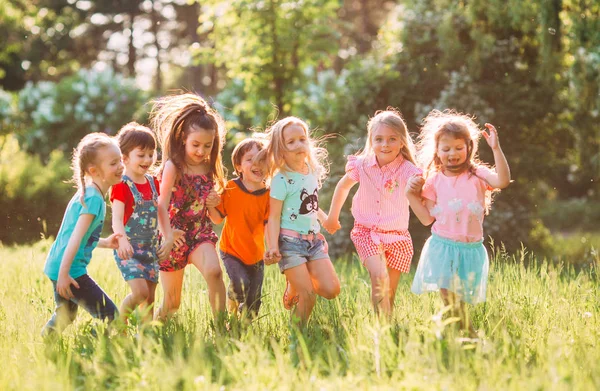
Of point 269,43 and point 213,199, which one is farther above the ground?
point 269,43

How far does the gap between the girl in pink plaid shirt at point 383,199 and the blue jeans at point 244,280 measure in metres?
0.62

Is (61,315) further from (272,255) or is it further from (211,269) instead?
(272,255)

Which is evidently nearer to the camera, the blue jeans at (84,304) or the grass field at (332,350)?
the grass field at (332,350)

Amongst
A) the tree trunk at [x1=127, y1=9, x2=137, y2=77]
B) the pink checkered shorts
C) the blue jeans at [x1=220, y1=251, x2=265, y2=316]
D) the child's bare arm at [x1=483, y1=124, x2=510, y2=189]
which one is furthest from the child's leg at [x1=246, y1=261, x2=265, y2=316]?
the tree trunk at [x1=127, y1=9, x2=137, y2=77]

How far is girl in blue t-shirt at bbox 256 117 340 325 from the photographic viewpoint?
192 inches

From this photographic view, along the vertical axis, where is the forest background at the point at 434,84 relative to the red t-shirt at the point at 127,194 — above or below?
above

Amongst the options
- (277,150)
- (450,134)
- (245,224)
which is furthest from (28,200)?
(450,134)

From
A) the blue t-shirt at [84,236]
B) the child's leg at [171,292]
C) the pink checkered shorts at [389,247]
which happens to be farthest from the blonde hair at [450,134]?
the blue t-shirt at [84,236]

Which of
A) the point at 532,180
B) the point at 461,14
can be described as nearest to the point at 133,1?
the point at 461,14

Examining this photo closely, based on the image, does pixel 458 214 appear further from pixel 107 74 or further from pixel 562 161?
pixel 107 74

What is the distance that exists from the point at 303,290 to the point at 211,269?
0.65 m

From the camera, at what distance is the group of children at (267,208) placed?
4.50m

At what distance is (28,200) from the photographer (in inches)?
Answer: 468

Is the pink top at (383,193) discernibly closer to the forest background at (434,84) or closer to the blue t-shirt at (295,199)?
the blue t-shirt at (295,199)
